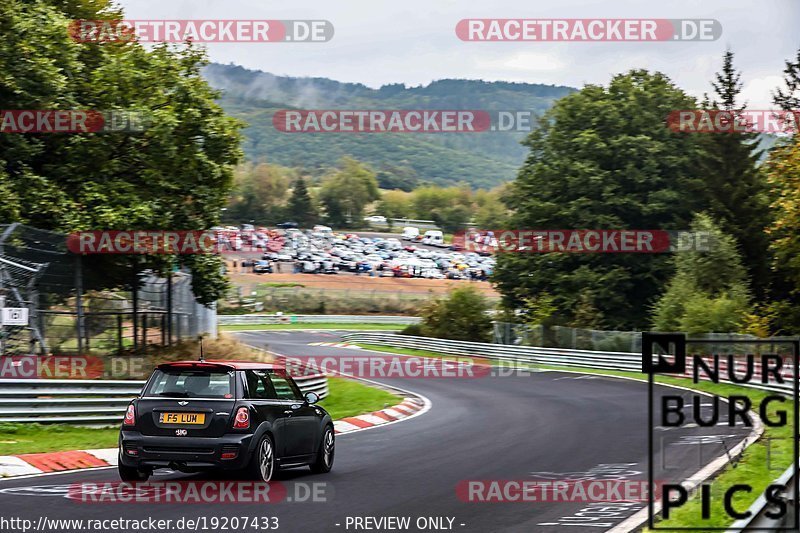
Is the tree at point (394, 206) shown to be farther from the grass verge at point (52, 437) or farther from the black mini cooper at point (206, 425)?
the black mini cooper at point (206, 425)

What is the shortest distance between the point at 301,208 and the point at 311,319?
54794 mm

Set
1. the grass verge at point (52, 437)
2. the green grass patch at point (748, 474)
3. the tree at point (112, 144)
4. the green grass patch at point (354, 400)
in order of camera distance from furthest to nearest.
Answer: the green grass patch at point (354, 400), the tree at point (112, 144), the grass verge at point (52, 437), the green grass patch at point (748, 474)

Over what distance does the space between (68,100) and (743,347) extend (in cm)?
1946

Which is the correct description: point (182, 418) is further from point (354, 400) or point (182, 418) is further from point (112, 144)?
point (354, 400)

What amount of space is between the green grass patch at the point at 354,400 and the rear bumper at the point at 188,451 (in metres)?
11.3

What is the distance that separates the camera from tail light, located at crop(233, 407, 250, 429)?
37.6 feet

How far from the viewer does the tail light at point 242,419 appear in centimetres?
1147

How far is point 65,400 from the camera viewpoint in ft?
60.7

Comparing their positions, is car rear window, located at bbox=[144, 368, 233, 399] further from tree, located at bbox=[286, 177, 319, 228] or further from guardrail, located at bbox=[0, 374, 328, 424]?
tree, located at bbox=[286, 177, 319, 228]

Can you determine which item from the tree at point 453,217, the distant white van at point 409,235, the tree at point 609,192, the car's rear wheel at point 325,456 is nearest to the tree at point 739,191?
the tree at point 609,192

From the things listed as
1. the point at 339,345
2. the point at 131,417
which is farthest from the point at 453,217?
the point at 131,417

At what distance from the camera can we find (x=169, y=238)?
25453 millimetres

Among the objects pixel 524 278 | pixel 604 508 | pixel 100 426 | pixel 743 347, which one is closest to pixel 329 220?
pixel 524 278

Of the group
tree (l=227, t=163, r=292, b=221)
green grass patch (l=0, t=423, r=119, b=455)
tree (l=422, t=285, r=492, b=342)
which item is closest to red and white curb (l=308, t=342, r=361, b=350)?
tree (l=422, t=285, r=492, b=342)
